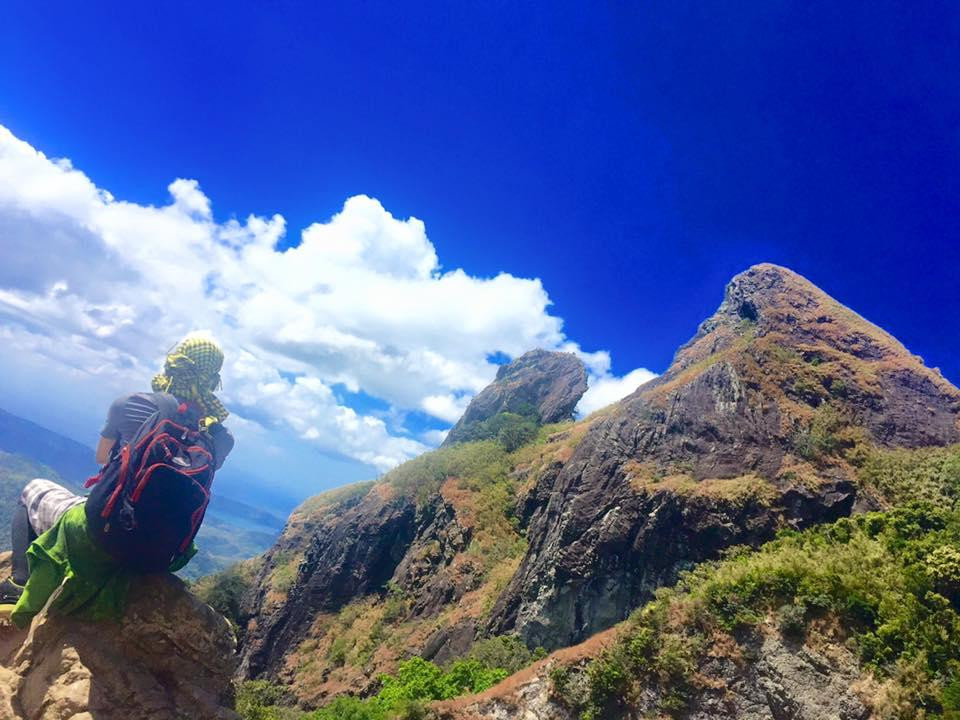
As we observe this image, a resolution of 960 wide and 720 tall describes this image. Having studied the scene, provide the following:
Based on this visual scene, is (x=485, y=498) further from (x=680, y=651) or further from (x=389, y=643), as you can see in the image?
(x=680, y=651)

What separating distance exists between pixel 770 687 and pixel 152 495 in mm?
11981

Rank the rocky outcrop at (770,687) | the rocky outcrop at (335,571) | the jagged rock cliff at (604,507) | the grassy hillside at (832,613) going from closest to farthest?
1. the rocky outcrop at (770,687)
2. the grassy hillside at (832,613)
3. the jagged rock cliff at (604,507)
4. the rocky outcrop at (335,571)

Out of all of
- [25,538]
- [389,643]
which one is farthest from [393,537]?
[25,538]

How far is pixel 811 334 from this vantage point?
34531 millimetres

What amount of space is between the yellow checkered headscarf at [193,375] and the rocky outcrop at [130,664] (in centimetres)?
193

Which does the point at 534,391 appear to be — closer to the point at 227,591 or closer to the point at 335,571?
the point at 335,571

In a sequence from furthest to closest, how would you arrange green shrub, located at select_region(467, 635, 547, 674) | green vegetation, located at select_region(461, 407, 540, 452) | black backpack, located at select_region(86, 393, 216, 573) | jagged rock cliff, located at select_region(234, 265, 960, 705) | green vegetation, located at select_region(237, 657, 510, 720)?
green vegetation, located at select_region(461, 407, 540, 452) → jagged rock cliff, located at select_region(234, 265, 960, 705) → green shrub, located at select_region(467, 635, 547, 674) → green vegetation, located at select_region(237, 657, 510, 720) → black backpack, located at select_region(86, 393, 216, 573)

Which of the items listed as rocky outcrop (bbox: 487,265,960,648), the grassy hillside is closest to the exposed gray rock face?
rocky outcrop (bbox: 487,265,960,648)

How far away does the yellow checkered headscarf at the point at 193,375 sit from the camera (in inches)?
232

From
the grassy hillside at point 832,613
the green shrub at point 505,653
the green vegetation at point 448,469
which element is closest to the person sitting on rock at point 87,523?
the grassy hillside at point 832,613

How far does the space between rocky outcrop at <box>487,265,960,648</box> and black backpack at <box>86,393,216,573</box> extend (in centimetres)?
1798

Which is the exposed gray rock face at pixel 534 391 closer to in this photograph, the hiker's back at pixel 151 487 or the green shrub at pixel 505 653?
the green shrub at pixel 505 653

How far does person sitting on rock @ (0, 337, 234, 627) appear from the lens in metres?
4.83

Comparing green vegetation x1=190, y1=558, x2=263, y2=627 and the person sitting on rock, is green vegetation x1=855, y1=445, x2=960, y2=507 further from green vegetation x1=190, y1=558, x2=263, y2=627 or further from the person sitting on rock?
green vegetation x1=190, y1=558, x2=263, y2=627
